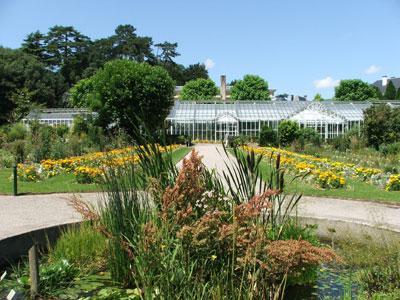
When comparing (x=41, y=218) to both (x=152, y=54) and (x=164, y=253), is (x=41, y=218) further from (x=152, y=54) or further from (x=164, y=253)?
(x=152, y=54)

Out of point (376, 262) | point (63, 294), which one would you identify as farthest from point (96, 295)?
point (376, 262)

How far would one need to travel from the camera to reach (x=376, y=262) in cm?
364

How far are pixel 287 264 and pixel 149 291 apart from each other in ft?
2.80

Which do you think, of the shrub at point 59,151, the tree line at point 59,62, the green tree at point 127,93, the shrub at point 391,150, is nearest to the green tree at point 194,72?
the tree line at point 59,62

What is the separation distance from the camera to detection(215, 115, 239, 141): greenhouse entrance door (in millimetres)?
33500

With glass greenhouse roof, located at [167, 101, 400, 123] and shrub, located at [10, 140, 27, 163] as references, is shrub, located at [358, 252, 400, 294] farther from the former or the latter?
glass greenhouse roof, located at [167, 101, 400, 123]

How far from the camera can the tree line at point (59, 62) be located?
41438 mm

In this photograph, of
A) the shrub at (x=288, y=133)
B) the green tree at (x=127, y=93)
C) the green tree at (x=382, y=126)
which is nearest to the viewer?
the green tree at (x=382, y=126)

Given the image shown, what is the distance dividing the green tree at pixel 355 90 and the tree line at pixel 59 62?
20387 mm

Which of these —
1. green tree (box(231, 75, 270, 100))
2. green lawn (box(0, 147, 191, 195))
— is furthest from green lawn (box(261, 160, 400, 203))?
green tree (box(231, 75, 270, 100))

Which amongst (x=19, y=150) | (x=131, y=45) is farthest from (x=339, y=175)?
(x=131, y=45)

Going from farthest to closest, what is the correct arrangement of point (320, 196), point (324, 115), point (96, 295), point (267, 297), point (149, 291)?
point (324, 115) < point (320, 196) < point (96, 295) < point (267, 297) < point (149, 291)

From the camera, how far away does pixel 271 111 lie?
34.2 meters

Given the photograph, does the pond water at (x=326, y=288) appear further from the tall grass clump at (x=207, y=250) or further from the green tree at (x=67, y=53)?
the green tree at (x=67, y=53)
